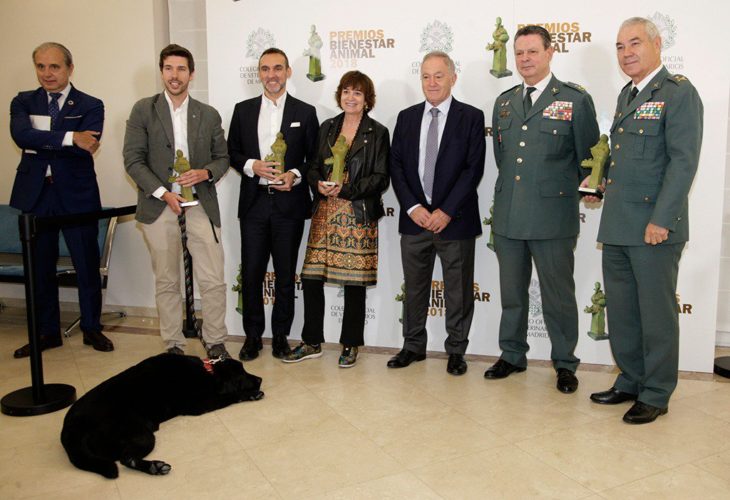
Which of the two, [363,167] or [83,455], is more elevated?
[363,167]

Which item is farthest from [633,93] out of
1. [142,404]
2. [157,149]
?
[142,404]

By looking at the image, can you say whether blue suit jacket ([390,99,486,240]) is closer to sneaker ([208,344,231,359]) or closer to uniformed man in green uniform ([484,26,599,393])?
uniformed man in green uniform ([484,26,599,393])

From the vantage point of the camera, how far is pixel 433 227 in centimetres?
382

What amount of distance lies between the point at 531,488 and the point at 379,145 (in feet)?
6.96

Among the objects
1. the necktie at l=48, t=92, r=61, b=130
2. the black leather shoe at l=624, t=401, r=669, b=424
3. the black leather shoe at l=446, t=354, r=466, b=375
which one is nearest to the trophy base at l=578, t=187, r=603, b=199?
the black leather shoe at l=624, t=401, r=669, b=424

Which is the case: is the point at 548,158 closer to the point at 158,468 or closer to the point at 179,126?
the point at 179,126

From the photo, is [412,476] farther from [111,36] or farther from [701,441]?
[111,36]

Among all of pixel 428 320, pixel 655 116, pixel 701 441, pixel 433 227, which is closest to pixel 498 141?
pixel 433 227

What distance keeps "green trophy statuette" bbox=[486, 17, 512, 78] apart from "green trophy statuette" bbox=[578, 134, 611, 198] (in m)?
0.98

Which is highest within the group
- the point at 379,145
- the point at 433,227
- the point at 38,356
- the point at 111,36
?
the point at 111,36

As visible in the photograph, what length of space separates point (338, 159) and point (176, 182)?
0.95 metres

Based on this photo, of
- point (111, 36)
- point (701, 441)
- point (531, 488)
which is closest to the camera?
point (531, 488)

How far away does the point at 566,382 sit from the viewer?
366cm

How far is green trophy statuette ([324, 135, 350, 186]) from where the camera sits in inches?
150
